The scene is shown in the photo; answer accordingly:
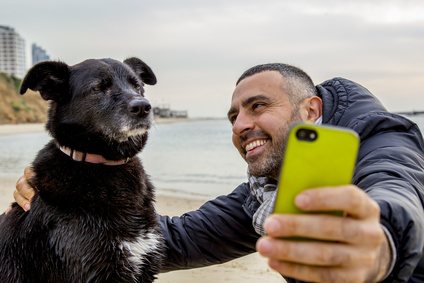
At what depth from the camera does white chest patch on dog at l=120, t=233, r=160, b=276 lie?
2404 millimetres

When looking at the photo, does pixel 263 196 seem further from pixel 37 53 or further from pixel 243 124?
pixel 37 53

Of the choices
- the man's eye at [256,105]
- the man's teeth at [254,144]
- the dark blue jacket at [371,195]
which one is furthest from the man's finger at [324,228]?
the man's eye at [256,105]

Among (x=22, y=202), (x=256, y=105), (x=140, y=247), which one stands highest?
(x=256, y=105)

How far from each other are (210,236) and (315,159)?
244 centimetres

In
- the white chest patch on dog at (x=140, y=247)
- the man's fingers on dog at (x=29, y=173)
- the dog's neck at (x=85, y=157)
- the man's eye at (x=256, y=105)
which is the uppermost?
the man's eye at (x=256, y=105)

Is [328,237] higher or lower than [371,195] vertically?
higher

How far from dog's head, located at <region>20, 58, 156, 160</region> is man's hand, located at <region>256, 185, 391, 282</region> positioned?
2.00 metres

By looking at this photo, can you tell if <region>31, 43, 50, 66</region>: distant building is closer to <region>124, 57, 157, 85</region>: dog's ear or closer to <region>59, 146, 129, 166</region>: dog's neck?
<region>124, 57, 157, 85</region>: dog's ear

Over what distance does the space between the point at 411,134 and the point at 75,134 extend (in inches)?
85.7

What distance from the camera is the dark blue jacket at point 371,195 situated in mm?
1160

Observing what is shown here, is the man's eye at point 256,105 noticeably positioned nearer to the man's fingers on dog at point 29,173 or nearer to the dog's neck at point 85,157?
the dog's neck at point 85,157

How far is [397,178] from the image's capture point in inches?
61.1

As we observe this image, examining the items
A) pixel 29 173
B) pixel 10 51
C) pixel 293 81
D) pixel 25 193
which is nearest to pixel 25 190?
pixel 25 193

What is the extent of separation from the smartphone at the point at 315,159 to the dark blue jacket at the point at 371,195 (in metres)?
0.40
